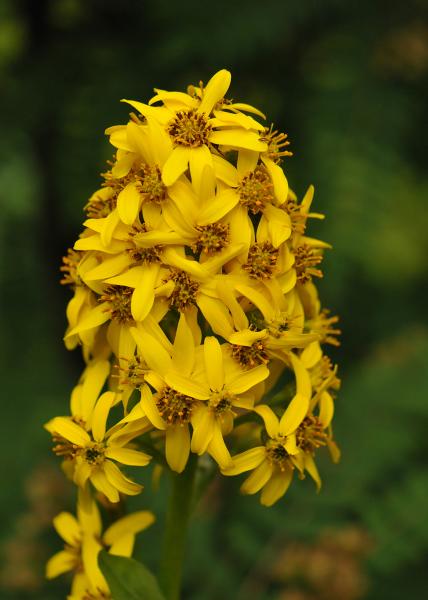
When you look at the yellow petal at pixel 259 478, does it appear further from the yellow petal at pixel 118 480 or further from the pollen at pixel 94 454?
the pollen at pixel 94 454

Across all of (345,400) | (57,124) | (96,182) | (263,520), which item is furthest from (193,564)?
(57,124)

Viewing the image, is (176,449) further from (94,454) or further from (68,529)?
(68,529)

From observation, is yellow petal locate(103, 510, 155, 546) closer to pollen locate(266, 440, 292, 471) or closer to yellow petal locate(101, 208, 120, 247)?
pollen locate(266, 440, 292, 471)

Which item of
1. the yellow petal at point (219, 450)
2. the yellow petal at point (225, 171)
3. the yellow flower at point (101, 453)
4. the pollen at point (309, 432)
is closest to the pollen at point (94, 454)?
the yellow flower at point (101, 453)

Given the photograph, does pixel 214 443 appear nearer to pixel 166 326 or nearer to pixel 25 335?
pixel 166 326

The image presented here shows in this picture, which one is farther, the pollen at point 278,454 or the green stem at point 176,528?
the green stem at point 176,528

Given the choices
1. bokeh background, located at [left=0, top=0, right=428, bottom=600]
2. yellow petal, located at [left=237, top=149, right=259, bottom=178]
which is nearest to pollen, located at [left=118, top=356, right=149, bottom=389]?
yellow petal, located at [left=237, top=149, right=259, bottom=178]
